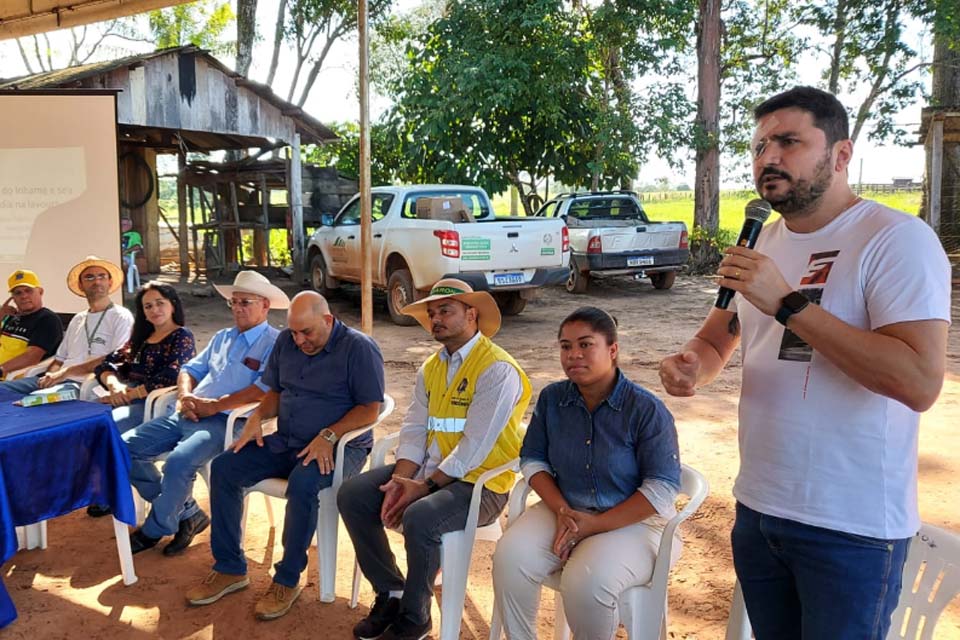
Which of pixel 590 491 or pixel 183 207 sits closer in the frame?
pixel 590 491

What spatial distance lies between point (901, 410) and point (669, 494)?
1114 millimetres

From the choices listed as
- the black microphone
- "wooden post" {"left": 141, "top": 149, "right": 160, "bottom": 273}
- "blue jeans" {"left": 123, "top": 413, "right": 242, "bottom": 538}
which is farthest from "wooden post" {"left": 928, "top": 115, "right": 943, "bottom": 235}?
"wooden post" {"left": 141, "top": 149, "right": 160, "bottom": 273}

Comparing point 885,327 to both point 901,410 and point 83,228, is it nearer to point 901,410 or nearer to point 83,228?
point 901,410

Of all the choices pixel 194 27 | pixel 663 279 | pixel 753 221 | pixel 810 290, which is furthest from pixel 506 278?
pixel 194 27

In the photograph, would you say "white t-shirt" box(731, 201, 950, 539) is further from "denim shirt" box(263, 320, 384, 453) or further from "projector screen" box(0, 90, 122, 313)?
"projector screen" box(0, 90, 122, 313)

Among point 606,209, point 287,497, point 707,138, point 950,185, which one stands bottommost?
point 287,497

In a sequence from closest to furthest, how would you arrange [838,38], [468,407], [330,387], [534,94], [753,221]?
[753,221] < [468,407] < [330,387] < [534,94] < [838,38]

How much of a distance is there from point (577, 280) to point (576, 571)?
422 inches

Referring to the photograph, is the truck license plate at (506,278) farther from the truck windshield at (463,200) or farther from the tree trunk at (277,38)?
the tree trunk at (277,38)

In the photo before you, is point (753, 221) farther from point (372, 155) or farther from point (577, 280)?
point (372, 155)

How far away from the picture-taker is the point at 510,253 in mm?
9578

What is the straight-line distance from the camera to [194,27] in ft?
92.9

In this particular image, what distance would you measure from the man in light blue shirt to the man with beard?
2.93 m

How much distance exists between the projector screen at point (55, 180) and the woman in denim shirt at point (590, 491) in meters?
6.05
